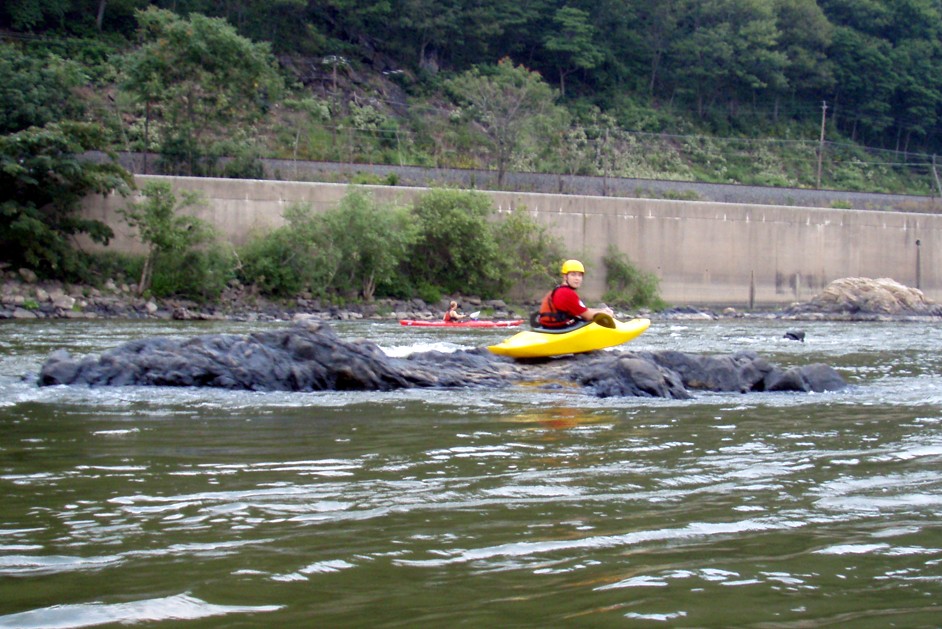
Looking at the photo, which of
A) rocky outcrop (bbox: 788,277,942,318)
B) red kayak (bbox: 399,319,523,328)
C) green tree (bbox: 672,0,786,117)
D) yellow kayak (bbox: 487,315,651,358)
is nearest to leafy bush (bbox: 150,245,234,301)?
red kayak (bbox: 399,319,523,328)

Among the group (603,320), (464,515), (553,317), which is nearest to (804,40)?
(603,320)

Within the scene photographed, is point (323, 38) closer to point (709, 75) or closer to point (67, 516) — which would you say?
point (709, 75)

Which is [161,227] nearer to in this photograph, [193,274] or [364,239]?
[193,274]

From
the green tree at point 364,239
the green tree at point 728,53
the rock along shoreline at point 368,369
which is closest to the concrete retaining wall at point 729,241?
the green tree at point 364,239

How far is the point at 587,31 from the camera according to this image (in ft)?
182

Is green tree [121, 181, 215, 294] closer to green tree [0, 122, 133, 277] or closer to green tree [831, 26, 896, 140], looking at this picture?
green tree [0, 122, 133, 277]

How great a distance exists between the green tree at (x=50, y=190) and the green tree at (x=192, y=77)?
5.74 m

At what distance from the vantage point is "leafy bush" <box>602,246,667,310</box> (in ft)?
107

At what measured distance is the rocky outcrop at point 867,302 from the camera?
32156 millimetres

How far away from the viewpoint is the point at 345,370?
10281 millimetres

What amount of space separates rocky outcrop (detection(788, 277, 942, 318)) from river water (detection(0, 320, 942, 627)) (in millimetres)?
24578

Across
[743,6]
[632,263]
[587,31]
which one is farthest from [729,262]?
[743,6]

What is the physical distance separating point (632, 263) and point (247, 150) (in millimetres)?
12856

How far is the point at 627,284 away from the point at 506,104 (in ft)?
44.6
